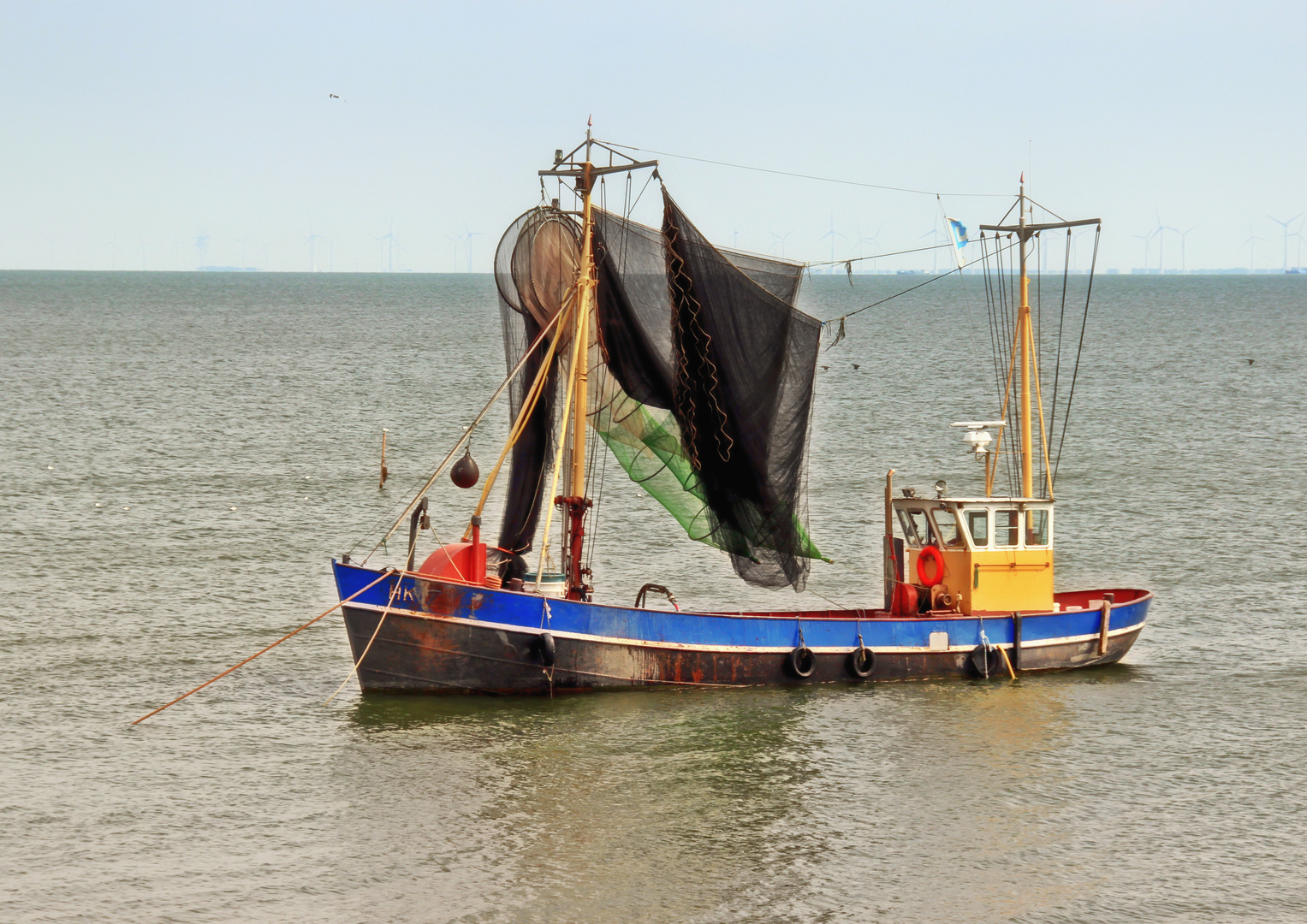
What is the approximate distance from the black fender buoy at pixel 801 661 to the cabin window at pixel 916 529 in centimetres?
354

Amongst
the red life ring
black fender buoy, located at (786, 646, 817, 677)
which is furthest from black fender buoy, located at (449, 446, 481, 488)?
the red life ring

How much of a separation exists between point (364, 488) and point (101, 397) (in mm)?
31809

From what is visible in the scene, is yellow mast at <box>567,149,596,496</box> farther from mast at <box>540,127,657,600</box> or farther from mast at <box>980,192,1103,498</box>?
mast at <box>980,192,1103,498</box>

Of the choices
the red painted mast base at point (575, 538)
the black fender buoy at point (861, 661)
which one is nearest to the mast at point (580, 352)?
the red painted mast base at point (575, 538)

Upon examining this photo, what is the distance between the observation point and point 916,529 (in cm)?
2770

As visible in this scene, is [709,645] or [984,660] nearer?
[709,645]

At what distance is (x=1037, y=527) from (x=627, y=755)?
30.9 feet

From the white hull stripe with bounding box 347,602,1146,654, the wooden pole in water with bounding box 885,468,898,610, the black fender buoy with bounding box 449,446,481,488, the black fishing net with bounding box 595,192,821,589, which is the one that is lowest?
the white hull stripe with bounding box 347,602,1146,654

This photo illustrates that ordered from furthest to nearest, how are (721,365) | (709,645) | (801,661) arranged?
(721,365)
(801,661)
(709,645)

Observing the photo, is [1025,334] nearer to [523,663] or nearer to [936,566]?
[936,566]

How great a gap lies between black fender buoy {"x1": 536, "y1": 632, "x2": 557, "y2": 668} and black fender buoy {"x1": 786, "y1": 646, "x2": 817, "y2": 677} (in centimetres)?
423

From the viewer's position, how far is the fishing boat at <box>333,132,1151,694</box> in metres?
24.5

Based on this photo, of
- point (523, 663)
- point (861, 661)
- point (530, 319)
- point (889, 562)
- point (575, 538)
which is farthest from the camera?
point (889, 562)

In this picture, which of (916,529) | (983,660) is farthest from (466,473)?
(983,660)
